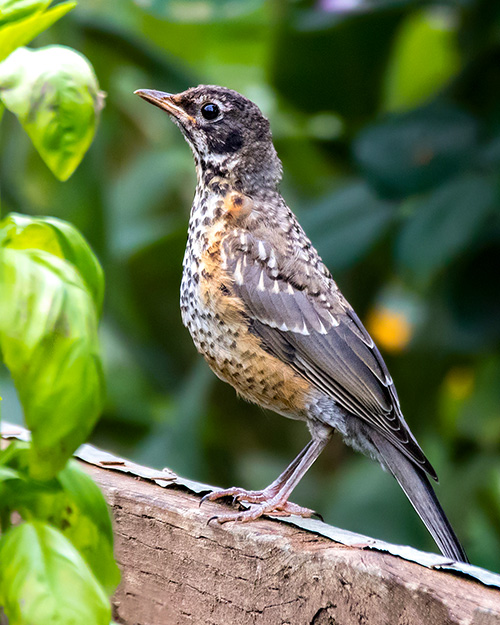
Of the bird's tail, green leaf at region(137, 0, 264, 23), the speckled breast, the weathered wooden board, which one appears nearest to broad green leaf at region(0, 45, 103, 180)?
the weathered wooden board

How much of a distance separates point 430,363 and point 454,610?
2043 millimetres

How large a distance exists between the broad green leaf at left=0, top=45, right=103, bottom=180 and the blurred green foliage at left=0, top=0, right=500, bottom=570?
74.2 inches

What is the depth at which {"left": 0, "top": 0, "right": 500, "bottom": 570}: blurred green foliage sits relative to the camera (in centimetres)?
291

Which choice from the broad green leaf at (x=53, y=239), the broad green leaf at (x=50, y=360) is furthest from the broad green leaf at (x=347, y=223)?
the broad green leaf at (x=50, y=360)

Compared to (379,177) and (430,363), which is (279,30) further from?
(430,363)

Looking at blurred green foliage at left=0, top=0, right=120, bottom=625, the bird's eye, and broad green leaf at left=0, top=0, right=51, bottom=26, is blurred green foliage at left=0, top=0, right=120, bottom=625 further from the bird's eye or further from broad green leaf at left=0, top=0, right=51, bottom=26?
the bird's eye

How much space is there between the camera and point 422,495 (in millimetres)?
1962

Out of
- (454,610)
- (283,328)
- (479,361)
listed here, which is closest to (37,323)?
(454,610)

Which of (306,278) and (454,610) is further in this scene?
(306,278)

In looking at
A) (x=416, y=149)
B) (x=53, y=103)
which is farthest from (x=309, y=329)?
(x=53, y=103)

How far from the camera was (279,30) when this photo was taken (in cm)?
336

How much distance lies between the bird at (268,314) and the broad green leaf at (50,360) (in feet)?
3.68

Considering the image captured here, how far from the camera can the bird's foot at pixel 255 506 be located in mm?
1581

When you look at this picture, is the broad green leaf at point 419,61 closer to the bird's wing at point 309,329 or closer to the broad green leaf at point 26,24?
the bird's wing at point 309,329
